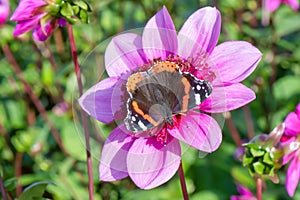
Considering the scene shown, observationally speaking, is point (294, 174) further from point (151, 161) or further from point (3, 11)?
point (3, 11)

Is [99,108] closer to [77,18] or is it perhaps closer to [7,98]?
[77,18]

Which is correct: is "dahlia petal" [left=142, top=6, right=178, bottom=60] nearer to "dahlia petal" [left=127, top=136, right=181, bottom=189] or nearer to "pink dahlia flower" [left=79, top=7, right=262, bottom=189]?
"pink dahlia flower" [left=79, top=7, right=262, bottom=189]

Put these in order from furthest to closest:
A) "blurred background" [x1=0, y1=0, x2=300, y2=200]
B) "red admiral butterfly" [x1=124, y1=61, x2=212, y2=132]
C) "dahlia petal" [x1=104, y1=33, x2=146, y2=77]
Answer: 1. "blurred background" [x1=0, y1=0, x2=300, y2=200]
2. "dahlia petal" [x1=104, y1=33, x2=146, y2=77]
3. "red admiral butterfly" [x1=124, y1=61, x2=212, y2=132]

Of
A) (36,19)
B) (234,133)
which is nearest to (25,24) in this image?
(36,19)

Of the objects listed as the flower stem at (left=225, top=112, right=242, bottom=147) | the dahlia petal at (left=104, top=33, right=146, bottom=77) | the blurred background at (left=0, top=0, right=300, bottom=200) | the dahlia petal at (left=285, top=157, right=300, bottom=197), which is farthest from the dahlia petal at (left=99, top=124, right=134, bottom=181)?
the flower stem at (left=225, top=112, right=242, bottom=147)

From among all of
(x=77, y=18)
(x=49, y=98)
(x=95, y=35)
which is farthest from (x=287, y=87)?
(x=77, y=18)

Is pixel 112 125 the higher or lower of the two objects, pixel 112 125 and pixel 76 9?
the lower
